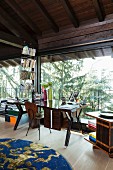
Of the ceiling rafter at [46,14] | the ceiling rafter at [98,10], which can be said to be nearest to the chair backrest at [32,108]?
the ceiling rafter at [46,14]

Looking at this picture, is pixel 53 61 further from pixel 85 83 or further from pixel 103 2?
pixel 103 2

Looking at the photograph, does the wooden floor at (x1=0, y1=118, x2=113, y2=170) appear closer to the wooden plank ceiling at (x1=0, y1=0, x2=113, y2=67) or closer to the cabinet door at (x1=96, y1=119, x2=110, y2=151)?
the cabinet door at (x1=96, y1=119, x2=110, y2=151)

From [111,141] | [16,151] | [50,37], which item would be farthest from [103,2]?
[16,151]

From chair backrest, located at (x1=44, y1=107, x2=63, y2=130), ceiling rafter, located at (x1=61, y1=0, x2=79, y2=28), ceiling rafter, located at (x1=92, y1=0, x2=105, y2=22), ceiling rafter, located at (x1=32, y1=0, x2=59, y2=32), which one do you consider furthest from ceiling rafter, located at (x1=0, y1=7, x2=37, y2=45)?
chair backrest, located at (x1=44, y1=107, x2=63, y2=130)

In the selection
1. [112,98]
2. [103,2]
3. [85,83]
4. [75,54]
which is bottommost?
[112,98]

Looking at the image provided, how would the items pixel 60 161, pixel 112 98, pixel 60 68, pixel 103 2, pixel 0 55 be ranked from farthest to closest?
pixel 0 55
pixel 60 68
pixel 112 98
pixel 103 2
pixel 60 161

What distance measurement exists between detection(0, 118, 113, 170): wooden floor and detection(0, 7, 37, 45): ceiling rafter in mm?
2439

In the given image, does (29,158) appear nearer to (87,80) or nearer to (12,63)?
(87,80)

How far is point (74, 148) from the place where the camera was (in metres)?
2.77

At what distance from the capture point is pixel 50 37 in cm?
407

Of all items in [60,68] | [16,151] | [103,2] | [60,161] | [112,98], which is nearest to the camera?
[60,161]

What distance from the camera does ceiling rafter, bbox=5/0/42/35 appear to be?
3.44 m

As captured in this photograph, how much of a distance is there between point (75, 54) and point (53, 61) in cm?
71

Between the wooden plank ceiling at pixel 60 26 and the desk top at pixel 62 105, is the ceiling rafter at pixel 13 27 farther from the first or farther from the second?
the desk top at pixel 62 105
